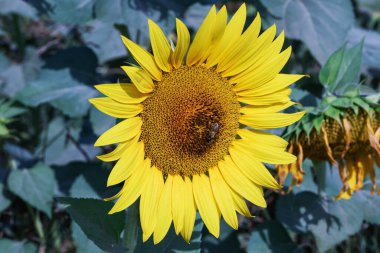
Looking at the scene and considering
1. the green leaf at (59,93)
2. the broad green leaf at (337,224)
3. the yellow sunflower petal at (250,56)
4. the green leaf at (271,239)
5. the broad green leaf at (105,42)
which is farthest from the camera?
the broad green leaf at (105,42)

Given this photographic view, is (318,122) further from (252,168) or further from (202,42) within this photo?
(202,42)

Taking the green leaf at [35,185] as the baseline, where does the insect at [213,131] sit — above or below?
above

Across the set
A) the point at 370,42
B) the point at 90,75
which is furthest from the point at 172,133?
the point at 370,42

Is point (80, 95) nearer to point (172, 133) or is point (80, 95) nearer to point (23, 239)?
point (23, 239)

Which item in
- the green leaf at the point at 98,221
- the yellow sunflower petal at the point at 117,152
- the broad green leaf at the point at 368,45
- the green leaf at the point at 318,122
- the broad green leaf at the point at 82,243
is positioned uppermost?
the yellow sunflower petal at the point at 117,152

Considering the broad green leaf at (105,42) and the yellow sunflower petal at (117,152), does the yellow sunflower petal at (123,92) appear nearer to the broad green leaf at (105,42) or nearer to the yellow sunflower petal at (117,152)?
the yellow sunflower petal at (117,152)

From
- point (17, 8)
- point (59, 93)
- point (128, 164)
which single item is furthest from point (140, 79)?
point (17, 8)

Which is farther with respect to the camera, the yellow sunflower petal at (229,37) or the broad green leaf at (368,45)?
the broad green leaf at (368,45)

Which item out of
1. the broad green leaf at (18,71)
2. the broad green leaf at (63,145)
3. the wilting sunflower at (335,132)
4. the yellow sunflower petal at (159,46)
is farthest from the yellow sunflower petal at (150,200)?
the broad green leaf at (18,71)
